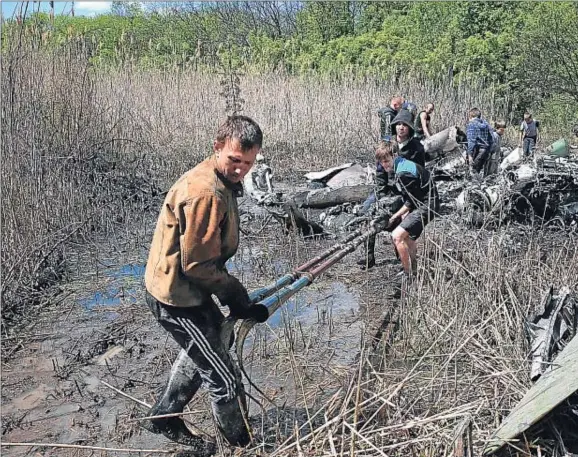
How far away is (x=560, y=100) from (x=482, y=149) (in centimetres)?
1404

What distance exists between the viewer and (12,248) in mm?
5484

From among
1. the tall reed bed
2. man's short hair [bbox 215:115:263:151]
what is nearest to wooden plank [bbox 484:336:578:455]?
man's short hair [bbox 215:115:263:151]

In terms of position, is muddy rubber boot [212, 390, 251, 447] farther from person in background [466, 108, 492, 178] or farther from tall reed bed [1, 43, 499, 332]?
person in background [466, 108, 492, 178]

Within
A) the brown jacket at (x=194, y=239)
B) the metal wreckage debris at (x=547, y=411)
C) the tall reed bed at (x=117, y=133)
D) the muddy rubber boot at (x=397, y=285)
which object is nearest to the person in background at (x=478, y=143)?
the tall reed bed at (x=117, y=133)

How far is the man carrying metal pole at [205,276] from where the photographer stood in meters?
2.69

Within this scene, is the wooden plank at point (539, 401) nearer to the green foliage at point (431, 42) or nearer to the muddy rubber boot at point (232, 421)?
the muddy rubber boot at point (232, 421)

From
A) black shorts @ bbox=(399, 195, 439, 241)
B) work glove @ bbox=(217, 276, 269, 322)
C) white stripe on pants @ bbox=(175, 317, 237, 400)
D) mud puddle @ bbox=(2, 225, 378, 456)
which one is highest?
work glove @ bbox=(217, 276, 269, 322)

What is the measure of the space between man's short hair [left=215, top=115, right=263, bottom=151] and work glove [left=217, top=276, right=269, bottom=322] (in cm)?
62

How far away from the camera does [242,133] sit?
2.75m

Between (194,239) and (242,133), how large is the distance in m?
0.51

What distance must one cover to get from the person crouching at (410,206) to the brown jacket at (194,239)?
2893 mm

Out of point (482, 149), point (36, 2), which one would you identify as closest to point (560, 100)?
point (482, 149)

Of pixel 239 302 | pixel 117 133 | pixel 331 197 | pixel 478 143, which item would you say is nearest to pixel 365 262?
pixel 331 197

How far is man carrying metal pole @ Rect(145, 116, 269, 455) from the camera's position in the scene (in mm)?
2688
